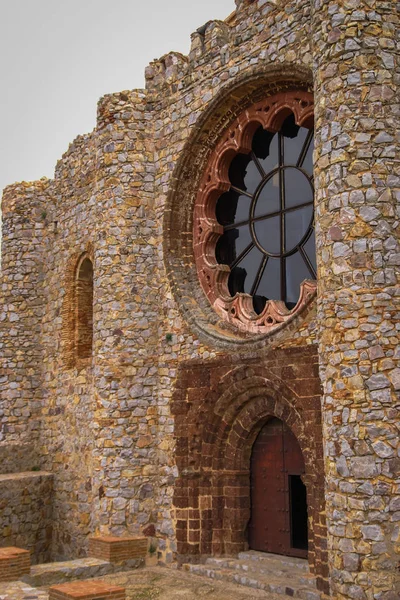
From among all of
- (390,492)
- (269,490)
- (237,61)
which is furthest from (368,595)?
(237,61)

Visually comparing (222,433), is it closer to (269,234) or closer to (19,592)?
(269,234)

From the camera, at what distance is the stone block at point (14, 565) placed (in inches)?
388

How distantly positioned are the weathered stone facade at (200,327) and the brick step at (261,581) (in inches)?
8.1

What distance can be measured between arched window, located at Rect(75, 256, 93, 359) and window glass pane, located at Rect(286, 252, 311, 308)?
4.76 meters

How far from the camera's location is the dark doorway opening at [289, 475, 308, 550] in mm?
9914

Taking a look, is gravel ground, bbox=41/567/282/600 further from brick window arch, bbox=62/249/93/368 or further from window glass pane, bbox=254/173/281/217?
window glass pane, bbox=254/173/281/217

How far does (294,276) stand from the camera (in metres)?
10.4

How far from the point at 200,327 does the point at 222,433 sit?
1.46 metres

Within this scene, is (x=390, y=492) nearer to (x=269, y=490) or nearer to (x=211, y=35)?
(x=269, y=490)

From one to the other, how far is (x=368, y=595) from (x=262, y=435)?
3.22 metres

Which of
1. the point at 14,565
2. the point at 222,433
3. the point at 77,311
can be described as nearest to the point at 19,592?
A: the point at 14,565

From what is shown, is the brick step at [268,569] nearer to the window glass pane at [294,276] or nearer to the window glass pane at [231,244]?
the window glass pane at [294,276]

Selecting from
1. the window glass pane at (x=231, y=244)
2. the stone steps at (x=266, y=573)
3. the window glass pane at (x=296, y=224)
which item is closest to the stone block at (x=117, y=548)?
the stone steps at (x=266, y=573)

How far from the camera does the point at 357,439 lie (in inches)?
310
